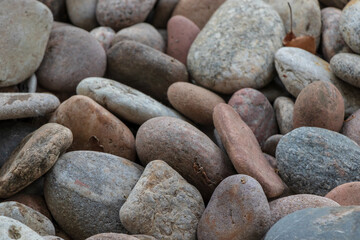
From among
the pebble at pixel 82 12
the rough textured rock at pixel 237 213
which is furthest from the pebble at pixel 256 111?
the pebble at pixel 82 12

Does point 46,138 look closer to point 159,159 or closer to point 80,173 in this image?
point 80,173

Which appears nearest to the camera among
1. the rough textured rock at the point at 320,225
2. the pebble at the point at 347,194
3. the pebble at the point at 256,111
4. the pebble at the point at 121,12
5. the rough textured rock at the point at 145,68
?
the rough textured rock at the point at 320,225

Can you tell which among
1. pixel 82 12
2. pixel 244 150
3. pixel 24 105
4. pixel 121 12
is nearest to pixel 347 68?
pixel 244 150

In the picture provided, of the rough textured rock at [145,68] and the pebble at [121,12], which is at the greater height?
the pebble at [121,12]

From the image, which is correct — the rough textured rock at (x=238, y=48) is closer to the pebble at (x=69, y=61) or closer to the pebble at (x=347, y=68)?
the pebble at (x=347, y=68)

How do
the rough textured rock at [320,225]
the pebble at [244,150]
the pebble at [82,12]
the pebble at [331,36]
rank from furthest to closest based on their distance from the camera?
the pebble at [82,12] → the pebble at [331,36] → the pebble at [244,150] → the rough textured rock at [320,225]

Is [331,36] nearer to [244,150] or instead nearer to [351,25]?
[351,25]
